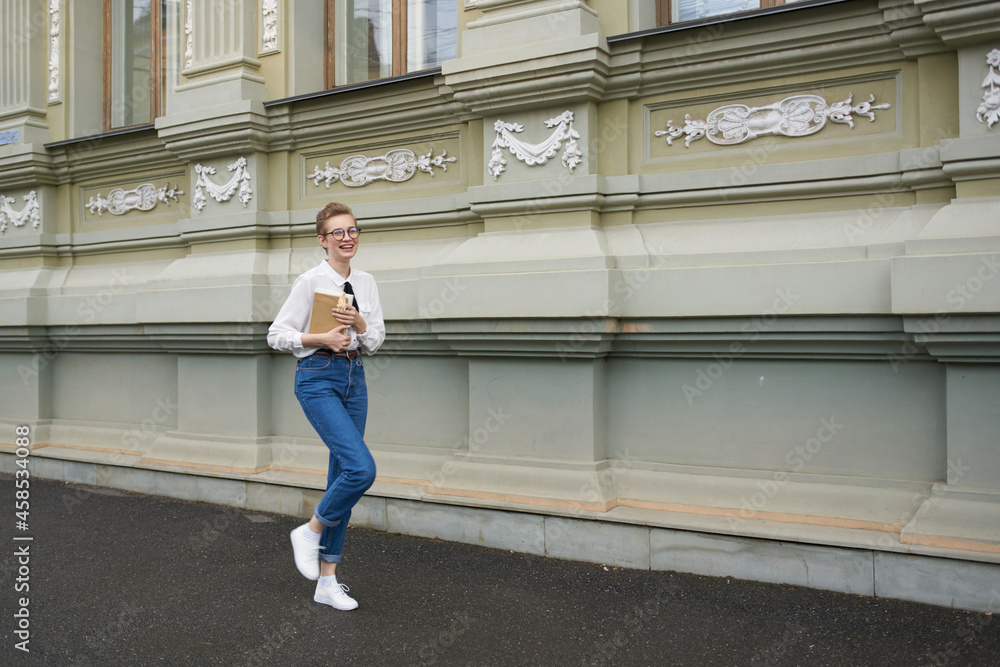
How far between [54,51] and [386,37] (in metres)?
3.60

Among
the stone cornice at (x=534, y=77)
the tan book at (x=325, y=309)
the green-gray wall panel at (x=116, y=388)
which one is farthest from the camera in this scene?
the green-gray wall panel at (x=116, y=388)

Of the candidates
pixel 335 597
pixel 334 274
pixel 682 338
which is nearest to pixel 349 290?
pixel 334 274

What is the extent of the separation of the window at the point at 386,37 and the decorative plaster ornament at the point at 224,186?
1.00 meters

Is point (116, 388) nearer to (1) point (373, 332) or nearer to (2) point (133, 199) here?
(2) point (133, 199)

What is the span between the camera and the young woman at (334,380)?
149 inches

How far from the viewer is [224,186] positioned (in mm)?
6469

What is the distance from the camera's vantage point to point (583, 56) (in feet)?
15.6

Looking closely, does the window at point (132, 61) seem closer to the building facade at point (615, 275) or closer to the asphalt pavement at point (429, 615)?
the building facade at point (615, 275)

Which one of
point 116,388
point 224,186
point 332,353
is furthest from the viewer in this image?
point 116,388

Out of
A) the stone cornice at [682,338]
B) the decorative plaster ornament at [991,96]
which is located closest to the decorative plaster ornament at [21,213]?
the stone cornice at [682,338]

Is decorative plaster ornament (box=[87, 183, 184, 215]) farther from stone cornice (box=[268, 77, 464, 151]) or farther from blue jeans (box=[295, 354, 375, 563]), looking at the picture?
blue jeans (box=[295, 354, 375, 563])

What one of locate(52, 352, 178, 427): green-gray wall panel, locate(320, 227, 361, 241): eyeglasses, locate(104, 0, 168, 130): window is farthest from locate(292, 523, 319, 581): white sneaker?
locate(104, 0, 168, 130): window

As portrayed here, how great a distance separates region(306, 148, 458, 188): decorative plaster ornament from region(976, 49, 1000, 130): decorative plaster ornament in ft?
9.92

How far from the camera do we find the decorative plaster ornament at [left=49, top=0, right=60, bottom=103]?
7930 millimetres
